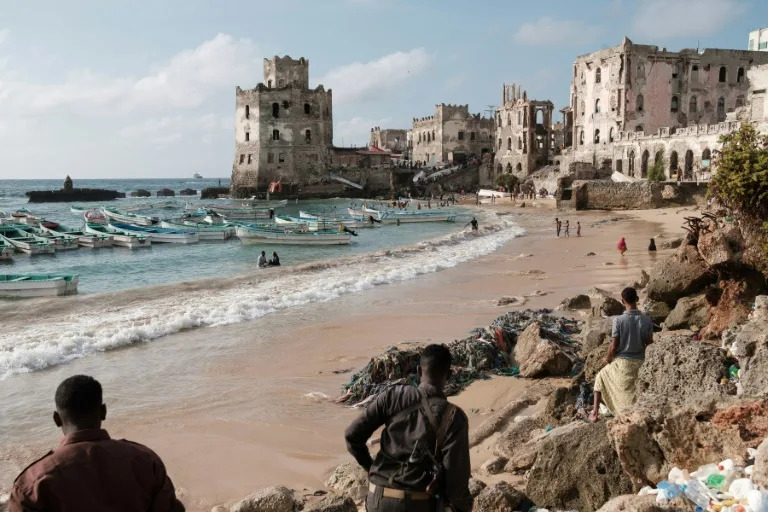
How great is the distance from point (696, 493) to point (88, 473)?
3.60m

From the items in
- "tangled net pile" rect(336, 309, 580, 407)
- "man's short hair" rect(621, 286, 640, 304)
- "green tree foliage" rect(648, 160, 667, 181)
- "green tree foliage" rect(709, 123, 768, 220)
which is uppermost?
"green tree foliage" rect(648, 160, 667, 181)

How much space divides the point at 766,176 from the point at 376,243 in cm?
3017

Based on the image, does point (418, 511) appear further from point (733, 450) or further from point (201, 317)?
point (201, 317)

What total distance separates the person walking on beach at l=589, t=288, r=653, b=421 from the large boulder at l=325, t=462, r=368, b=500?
2.34 m

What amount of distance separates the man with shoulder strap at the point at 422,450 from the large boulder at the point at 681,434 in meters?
1.67

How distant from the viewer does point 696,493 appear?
4.34 metres

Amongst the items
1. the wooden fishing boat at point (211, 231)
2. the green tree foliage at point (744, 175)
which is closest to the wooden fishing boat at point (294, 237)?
the wooden fishing boat at point (211, 231)

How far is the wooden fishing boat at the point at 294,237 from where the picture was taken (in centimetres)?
3709

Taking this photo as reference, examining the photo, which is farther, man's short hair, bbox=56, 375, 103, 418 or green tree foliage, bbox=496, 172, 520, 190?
green tree foliage, bbox=496, 172, 520, 190

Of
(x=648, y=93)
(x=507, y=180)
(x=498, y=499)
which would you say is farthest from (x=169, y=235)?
(x=648, y=93)

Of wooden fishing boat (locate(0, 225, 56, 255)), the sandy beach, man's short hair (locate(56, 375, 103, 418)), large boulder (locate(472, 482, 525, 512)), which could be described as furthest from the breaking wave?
wooden fishing boat (locate(0, 225, 56, 255))

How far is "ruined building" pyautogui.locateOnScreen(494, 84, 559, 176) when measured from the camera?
68875 mm

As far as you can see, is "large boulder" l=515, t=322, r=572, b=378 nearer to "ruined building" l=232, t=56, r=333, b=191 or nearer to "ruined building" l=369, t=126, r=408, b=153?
"ruined building" l=232, t=56, r=333, b=191

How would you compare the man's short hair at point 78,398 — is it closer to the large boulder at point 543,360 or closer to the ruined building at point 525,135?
the large boulder at point 543,360
